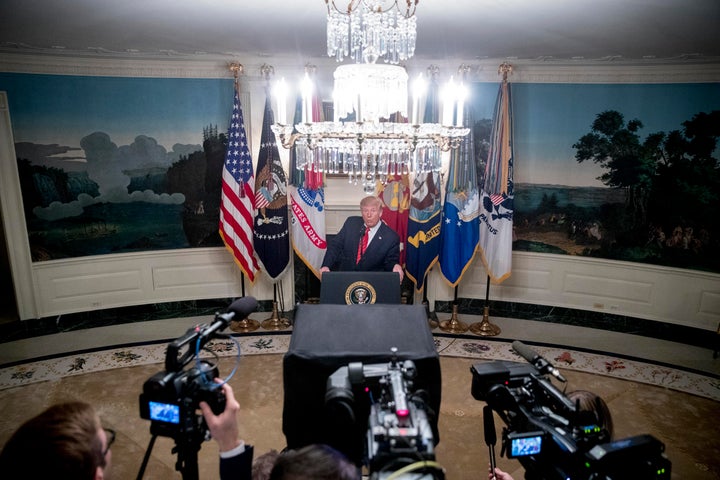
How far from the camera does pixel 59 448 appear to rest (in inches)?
38.4

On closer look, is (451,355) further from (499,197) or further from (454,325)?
(499,197)

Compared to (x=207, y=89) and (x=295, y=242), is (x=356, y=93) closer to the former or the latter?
(x=295, y=242)

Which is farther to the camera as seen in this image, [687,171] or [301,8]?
[687,171]

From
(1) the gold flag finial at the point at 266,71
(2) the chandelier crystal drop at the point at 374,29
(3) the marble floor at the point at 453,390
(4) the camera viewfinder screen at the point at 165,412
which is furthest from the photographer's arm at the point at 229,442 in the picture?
(1) the gold flag finial at the point at 266,71

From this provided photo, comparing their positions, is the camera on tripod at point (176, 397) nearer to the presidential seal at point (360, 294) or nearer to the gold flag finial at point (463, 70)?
the presidential seal at point (360, 294)

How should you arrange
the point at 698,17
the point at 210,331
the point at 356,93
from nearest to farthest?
the point at 210,331 < the point at 356,93 < the point at 698,17

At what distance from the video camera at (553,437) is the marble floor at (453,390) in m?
1.20

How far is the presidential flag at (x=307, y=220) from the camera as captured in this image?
15.4 feet

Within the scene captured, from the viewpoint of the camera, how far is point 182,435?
1471mm

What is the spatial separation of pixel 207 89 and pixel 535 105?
3.73 metres

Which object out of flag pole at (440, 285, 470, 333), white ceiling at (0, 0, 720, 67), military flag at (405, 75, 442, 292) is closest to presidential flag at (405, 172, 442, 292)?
military flag at (405, 75, 442, 292)

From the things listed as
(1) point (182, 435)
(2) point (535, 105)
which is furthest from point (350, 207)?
(1) point (182, 435)

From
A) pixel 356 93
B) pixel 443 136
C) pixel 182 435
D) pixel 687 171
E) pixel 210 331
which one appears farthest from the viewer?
pixel 687 171

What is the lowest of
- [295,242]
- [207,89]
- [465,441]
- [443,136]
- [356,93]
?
[465,441]
